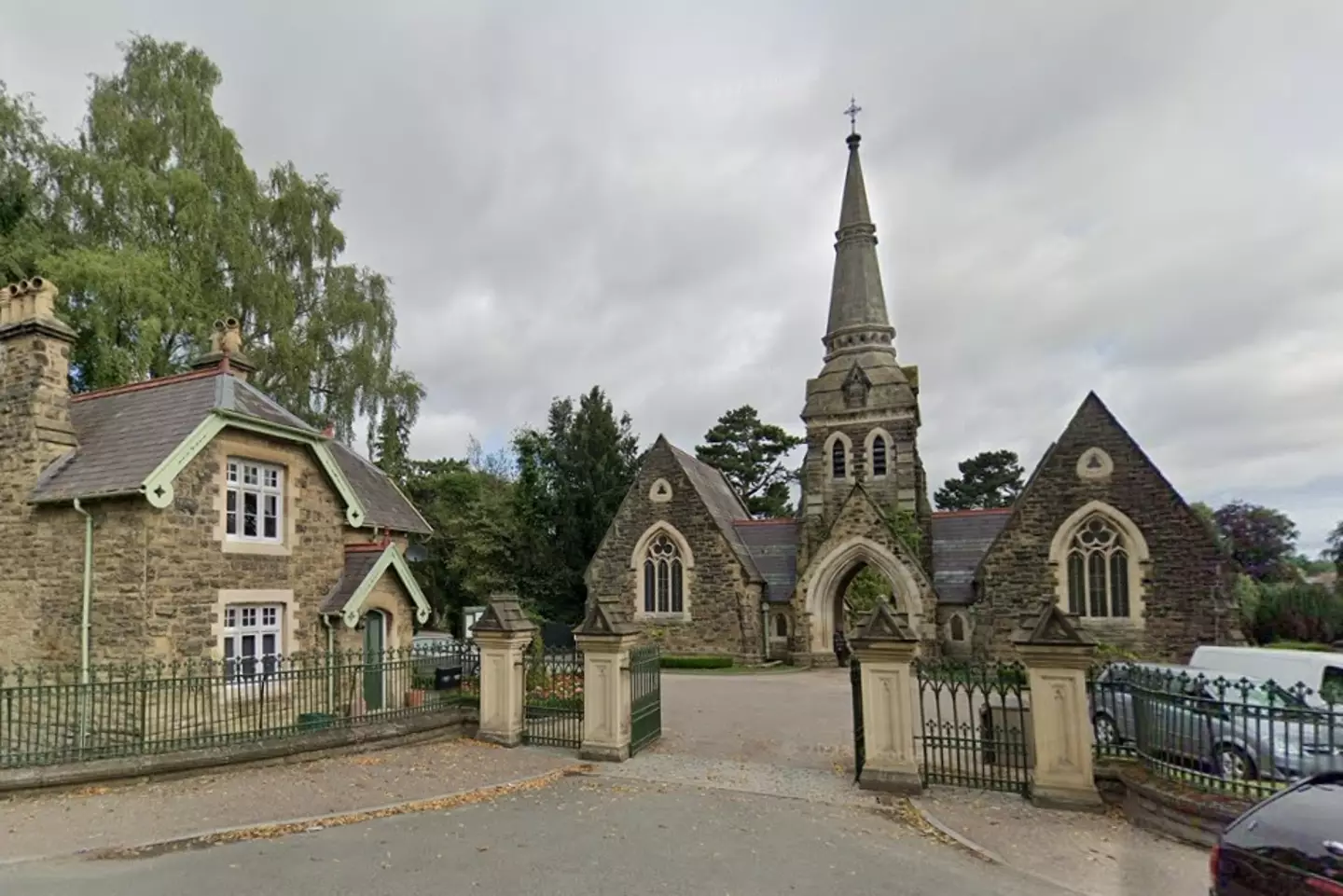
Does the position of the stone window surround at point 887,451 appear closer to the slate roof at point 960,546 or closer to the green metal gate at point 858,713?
the slate roof at point 960,546

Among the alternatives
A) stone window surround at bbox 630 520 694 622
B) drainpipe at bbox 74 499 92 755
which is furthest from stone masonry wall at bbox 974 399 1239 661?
drainpipe at bbox 74 499 92 755

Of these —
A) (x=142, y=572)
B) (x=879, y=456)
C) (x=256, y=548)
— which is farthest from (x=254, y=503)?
(x=879, y=456)

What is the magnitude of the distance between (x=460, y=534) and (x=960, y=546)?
854 inches

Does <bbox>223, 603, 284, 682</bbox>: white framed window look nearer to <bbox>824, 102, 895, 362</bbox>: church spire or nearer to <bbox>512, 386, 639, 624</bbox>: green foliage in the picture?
<bbox>512, 386, 639, 624</bbox>: green foliage

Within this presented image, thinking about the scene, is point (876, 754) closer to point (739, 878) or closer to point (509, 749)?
point (739, 878)

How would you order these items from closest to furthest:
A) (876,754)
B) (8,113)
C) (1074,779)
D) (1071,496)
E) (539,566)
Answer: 1. (1074,779)
2. (876,754)
3. (8,113)
4. (1071,496)
5. (539,566)

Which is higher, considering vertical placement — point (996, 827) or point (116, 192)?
point (116, 192)

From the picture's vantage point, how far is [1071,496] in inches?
Result: 923

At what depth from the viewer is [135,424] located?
13.1 m

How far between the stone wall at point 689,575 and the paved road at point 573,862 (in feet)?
61.5

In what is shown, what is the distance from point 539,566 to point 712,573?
30.4 ft

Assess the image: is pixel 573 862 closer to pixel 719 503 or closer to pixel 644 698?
pixel 644 698

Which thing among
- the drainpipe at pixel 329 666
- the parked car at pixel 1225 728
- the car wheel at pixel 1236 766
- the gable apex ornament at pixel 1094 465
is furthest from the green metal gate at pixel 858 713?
the gable apex ornament at pixel 1094 465

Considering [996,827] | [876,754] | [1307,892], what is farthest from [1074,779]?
[1307,892]
